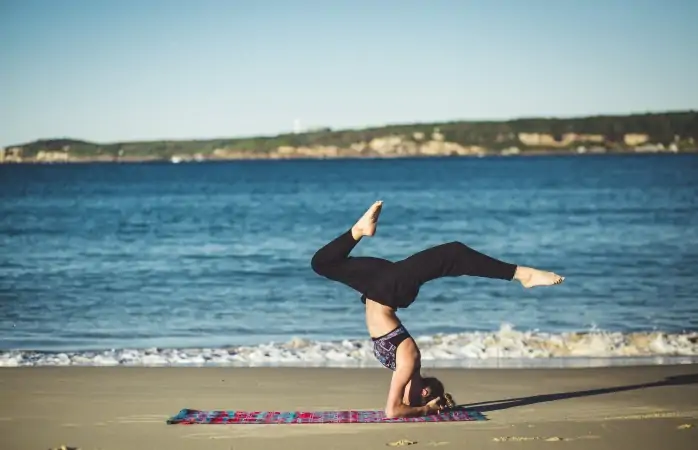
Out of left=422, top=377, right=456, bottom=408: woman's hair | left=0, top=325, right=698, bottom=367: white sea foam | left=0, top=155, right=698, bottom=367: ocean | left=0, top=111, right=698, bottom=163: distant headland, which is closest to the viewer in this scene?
left=422, top=377, right=456, bottom=408: woman's hair

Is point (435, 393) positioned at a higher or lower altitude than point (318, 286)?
higher

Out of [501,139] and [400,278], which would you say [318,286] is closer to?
[400,278]

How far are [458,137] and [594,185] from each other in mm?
73615

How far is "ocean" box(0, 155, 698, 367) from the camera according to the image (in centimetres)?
1307

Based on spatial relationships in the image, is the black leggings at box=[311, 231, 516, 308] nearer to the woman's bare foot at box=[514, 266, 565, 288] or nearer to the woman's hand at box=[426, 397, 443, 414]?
the woman's bare foot at box=[514, 266, 565, 288]

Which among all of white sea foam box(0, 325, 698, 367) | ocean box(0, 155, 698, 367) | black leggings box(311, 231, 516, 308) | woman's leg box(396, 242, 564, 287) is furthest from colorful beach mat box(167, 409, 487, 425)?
ocean box(0, 155, 698, 367)

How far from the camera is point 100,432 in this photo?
787 cm

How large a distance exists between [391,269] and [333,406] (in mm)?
1756

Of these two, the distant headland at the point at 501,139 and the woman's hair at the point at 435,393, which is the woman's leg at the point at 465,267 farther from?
the distant headland at the point at 501,139

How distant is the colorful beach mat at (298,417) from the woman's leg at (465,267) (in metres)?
1.28

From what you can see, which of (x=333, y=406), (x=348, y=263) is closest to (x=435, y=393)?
(x=333, y=406)

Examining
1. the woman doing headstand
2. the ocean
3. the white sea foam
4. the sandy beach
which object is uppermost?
the woman doing headstand

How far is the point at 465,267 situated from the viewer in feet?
24.2

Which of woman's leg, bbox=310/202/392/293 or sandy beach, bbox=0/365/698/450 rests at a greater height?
woman's leg, bbox=310/202/392/293
